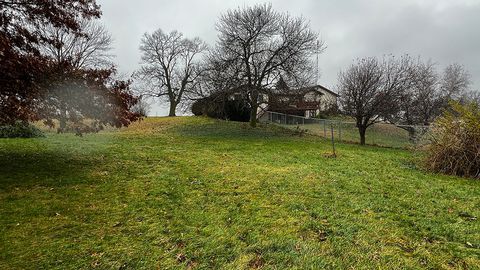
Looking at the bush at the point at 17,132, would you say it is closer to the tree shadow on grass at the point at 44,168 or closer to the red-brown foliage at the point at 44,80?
the tree shadow on grass at the point at 44,168

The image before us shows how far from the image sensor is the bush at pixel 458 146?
7555 millimetres

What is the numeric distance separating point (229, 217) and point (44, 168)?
4.83 meters

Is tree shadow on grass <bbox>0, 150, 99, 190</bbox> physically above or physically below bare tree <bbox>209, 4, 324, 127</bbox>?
below

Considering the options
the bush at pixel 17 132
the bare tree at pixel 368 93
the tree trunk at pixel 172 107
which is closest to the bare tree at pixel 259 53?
the bare tree at pixel 368 93

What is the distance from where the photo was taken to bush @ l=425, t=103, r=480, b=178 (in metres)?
7.55

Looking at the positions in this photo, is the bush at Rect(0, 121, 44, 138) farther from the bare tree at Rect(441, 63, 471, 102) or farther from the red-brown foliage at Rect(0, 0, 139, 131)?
the bare tree at Rect(441, 63, 471, 102)

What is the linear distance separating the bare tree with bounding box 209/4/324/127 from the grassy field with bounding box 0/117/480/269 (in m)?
11.2

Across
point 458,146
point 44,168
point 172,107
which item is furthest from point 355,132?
point 172,107

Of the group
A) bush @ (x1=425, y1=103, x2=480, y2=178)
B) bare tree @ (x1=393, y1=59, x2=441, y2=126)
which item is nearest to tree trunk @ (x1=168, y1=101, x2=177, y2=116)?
bare tree @ (x1=393, y1=59, x2=441, y2=126)

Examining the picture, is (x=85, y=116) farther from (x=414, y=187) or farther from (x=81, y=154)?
(x=414, y=187)

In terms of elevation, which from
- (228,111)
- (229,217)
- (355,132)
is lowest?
(229,217)

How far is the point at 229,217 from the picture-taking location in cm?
412

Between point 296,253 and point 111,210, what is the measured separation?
9.10 ft

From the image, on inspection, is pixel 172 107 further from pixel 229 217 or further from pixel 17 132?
pixel 229 217
